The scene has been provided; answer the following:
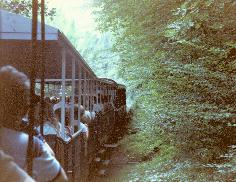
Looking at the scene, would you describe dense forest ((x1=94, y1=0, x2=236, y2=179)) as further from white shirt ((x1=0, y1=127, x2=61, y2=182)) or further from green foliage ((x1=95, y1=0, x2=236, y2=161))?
white shirt ((x1=0, y1=127, x2=61, y2=182))

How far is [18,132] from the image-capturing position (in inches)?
94.0

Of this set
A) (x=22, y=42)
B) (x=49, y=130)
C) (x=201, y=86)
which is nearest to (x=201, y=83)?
(x=201, y=86)

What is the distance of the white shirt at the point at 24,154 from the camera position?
91.9 inches

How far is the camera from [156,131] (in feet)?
41.9

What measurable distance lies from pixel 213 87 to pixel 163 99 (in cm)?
219

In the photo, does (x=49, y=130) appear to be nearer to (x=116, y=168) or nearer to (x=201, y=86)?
(x=201, y=86)

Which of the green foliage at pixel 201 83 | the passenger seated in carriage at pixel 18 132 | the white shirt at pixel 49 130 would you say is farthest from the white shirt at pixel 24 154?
the green foliage at pixel 201 83

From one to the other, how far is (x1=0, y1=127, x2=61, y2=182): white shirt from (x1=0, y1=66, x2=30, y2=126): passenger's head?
0.07m

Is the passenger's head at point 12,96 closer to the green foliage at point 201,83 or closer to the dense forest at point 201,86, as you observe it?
the dense forest at point 201,86

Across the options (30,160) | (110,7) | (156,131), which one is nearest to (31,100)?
(30,160)

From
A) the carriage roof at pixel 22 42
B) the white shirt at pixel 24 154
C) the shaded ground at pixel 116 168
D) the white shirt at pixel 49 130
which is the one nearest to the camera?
the white shirt at pixel 24 154

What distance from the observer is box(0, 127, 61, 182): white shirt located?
2.33 metres

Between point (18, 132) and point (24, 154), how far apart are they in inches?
4.6

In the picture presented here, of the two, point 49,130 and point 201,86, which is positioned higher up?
point 201,86
